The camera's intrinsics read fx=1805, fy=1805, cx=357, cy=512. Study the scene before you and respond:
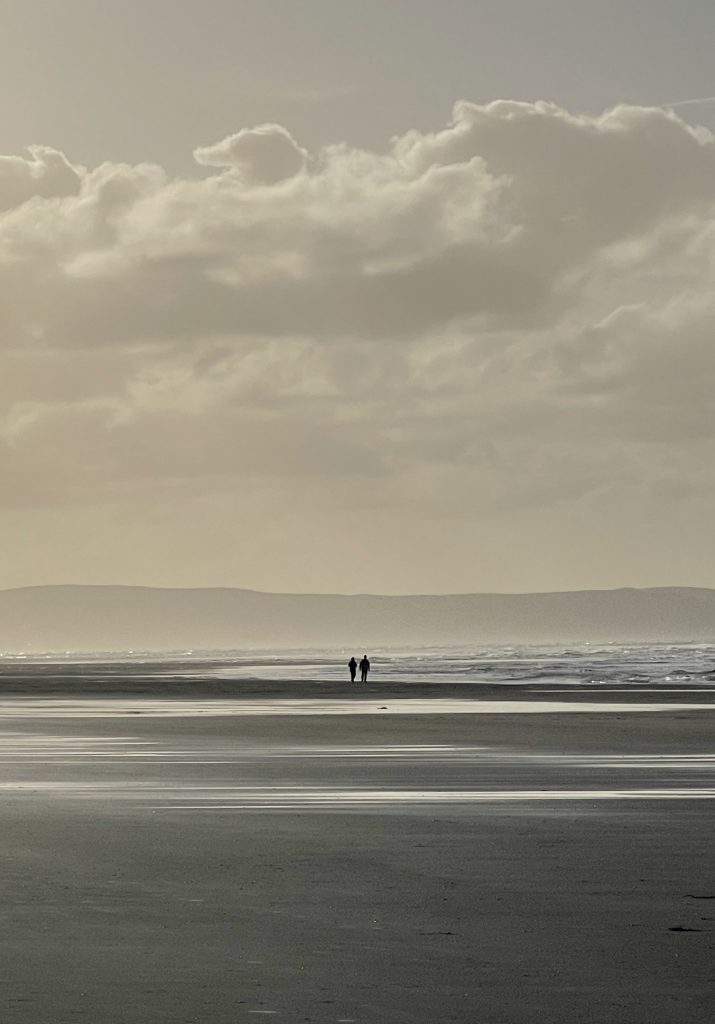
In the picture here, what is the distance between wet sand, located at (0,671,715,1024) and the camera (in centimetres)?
997

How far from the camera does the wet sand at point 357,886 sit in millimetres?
9969

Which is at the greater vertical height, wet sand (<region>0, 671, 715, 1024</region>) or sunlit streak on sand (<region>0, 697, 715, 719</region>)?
sunlit streak on sand (<region>0, 697, 715, 719</region>)

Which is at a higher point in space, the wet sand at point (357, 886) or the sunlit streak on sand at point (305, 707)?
the sunlit streak on sand at point (305, 707)

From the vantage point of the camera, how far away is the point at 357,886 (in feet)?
48.1

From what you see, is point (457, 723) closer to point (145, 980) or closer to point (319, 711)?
point (319, 711)

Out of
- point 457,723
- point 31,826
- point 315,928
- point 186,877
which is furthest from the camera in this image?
point 457,723

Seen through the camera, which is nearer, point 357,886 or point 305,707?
point 357,886

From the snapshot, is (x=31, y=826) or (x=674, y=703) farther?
(x=674, y=703)

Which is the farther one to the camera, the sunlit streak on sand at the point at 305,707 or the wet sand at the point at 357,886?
the sunlit streak on sand at the point at 305,707

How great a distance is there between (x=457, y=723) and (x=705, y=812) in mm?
26164

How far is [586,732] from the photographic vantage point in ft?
138

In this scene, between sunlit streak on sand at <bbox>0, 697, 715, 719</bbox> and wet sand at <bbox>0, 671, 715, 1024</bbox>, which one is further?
sunlit streak on sand at <bbox>0, 697, 715, 719</bbox>

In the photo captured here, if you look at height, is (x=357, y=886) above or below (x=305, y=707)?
below

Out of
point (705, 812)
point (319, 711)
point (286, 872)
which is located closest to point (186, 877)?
point (286, 872)
